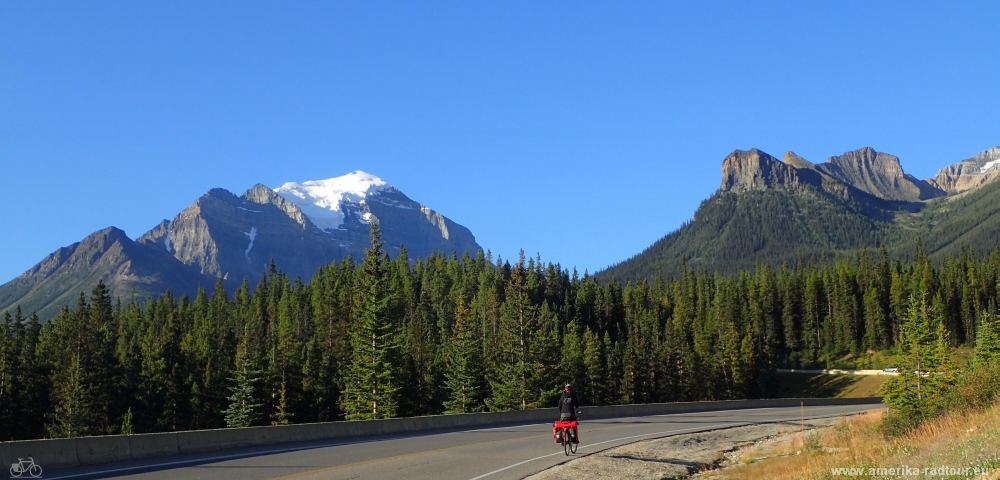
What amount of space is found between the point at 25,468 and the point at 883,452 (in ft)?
64.0

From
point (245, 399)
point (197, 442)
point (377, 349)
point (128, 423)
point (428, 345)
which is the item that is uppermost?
point (428, 345)

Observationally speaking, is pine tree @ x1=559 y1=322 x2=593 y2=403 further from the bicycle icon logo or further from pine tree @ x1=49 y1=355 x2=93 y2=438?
the bicycle icon logo

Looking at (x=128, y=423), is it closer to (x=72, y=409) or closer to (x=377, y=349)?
(x=72, y=409)

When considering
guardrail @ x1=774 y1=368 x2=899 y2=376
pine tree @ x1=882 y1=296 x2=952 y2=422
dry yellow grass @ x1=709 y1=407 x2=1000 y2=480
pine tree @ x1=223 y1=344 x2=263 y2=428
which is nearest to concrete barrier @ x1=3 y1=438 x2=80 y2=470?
dry yellow grass @ x1=709 y1=407 x2=1000 y2=480

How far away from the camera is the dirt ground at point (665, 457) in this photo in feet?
69.7

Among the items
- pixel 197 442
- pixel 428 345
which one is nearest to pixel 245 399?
pixel 428 345

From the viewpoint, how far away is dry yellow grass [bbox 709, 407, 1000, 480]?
15.0 metres

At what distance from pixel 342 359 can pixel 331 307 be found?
42.5m

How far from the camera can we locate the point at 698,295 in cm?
18312

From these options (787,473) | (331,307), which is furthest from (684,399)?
(787,473)

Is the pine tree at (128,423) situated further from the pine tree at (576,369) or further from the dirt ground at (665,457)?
the dirt ground at (665,457)

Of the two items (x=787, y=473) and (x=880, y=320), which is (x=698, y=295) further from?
(x=787, y=473)

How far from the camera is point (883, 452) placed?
2064cm

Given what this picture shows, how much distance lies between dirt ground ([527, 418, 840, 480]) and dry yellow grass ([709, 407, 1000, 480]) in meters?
1.08
